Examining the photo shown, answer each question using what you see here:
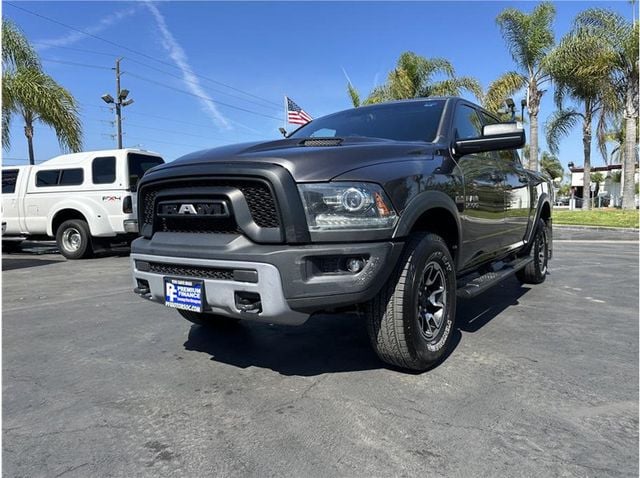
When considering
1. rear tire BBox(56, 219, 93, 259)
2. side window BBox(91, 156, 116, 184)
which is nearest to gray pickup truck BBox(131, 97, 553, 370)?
side window BBox(91, 156, 116, 184)

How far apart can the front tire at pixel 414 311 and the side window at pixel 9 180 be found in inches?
414

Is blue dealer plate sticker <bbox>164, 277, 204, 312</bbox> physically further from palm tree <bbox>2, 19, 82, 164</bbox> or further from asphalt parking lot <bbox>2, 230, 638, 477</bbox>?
palm tree <bbox>2, 19, 82, 164</bbox>

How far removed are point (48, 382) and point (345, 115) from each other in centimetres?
312

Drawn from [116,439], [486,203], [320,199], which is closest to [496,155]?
[486,203]

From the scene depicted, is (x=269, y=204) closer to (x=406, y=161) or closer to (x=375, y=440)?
(x=406, y=161)

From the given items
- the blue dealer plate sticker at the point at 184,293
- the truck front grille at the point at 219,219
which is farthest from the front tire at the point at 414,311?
the blue dealer plate sticker at the point at 184,293

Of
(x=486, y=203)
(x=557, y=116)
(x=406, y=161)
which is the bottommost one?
(x=486, y=203)

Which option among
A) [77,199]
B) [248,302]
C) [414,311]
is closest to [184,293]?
[248,302]

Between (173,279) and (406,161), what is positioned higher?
(406,161)

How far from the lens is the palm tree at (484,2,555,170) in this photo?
806 inches

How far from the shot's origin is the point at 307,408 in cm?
264

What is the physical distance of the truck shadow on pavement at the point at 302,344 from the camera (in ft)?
10.8

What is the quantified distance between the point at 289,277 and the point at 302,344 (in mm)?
1336

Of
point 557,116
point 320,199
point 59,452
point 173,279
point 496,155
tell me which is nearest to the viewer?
point 59,452
